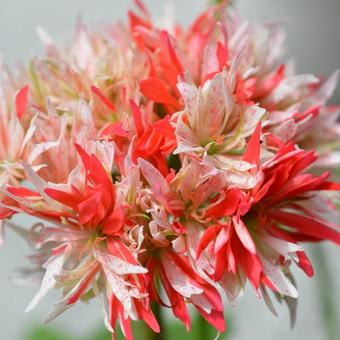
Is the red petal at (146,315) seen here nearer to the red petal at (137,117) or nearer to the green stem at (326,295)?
the red petal at (137,117)

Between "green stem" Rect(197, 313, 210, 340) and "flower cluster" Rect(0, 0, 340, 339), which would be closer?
"flower cluster" Rect(0, 0, 340, 339)

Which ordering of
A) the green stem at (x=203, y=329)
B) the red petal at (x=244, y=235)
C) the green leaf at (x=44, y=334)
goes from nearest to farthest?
the red petal at (x=244, y=235) → the green stem at (x=203, y=329) → the green leaf at (x=44, y=334)

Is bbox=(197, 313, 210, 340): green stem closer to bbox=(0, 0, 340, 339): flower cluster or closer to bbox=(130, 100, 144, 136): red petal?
bbox=(0, 0, 340, 339): flower cluster

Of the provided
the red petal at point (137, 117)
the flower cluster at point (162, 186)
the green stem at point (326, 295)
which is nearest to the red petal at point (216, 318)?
the flower cluster at point (162, 186)

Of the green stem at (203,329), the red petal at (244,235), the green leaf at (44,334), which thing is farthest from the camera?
the green leaf at (44,334)

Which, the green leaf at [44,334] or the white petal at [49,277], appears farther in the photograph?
the green leaf at [44,334]

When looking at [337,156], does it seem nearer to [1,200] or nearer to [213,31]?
[213,31]

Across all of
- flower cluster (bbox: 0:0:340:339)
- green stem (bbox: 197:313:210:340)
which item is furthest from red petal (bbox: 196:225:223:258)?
green stem (bbox: 197:313:210:340)

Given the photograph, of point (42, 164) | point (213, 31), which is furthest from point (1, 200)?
point (213, 31)
